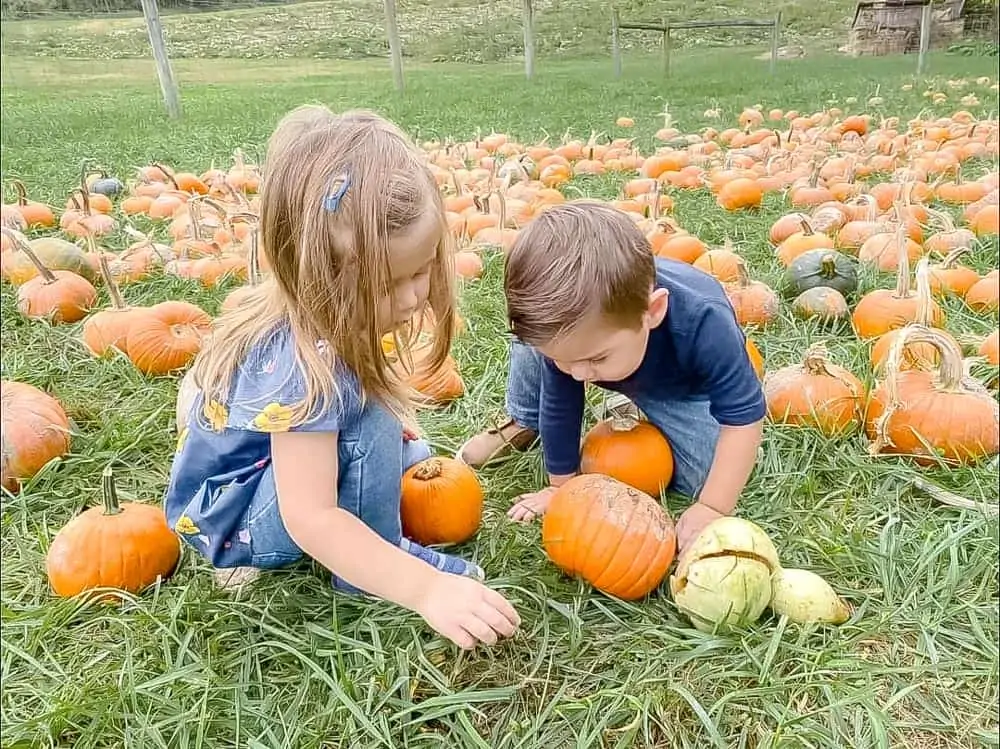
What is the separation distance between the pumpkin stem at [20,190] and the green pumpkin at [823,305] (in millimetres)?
2148

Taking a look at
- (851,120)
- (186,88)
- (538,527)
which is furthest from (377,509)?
(851,120)

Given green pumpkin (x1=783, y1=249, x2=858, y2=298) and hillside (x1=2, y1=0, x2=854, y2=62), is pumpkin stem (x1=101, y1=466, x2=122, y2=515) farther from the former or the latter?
green pumpkin (x1=783, y1=249, x2=858, y2=298)

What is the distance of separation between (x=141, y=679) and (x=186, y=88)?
0.99 metres

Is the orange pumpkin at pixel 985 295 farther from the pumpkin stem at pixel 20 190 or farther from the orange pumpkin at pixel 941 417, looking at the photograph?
the pumpkin stem at pixel 20 190

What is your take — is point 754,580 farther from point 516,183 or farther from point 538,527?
point 516,183

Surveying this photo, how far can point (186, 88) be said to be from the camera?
1.36 metres

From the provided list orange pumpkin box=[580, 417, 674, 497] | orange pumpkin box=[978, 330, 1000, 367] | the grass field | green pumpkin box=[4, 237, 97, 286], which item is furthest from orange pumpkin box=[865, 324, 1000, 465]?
green pumpkin box=[4, 237, 97, 286]

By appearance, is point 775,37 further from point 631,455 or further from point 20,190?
point 20,190

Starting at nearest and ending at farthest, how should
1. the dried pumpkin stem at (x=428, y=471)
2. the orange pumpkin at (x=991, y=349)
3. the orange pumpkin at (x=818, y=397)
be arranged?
the dried pumpkin stem at (x=428, y=471) < the orange pumpkin at (x=818, y=397) < the orange pumpkin at (x=991, y=349)

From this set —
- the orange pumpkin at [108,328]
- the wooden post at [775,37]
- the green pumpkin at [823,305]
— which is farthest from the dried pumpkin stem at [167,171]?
the green pumpkin at [823,305]

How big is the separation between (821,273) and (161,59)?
2092 millimetres

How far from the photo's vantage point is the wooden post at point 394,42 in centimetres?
135

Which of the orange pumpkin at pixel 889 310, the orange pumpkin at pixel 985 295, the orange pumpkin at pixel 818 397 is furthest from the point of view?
the orange pumpkin at pixel 985 295

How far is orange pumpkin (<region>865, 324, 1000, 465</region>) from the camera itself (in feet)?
6.49
